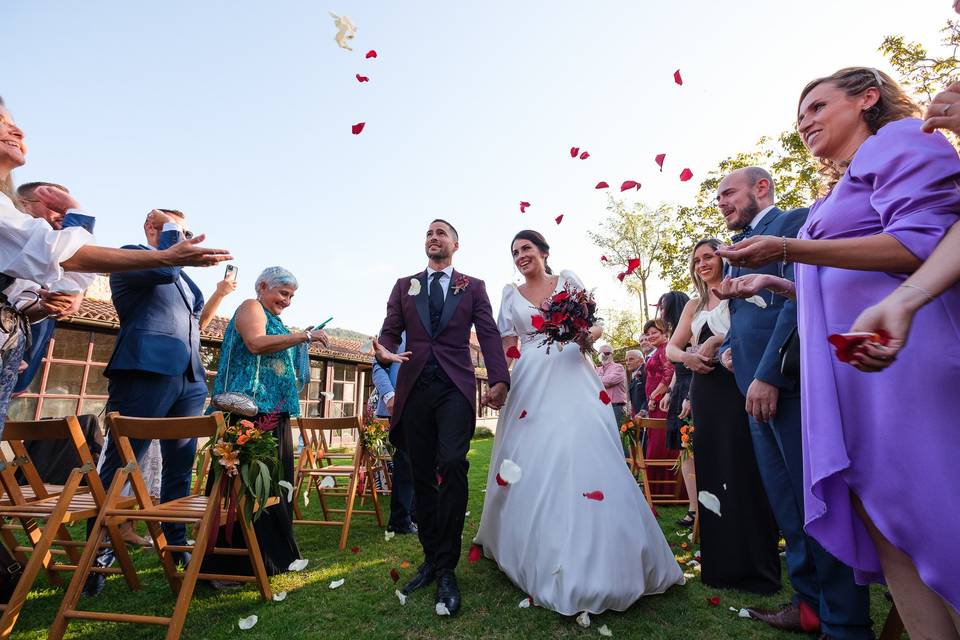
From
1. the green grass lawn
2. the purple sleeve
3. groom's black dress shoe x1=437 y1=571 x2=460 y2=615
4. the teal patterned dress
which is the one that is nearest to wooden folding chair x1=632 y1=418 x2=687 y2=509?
the green grass lawn

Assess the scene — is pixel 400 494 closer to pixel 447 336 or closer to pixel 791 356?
pixel 447 336

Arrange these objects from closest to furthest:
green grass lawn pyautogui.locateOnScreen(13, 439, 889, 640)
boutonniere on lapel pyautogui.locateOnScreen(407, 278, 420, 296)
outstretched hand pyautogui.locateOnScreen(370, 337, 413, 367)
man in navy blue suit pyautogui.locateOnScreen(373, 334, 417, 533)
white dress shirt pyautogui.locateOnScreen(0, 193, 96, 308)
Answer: white dress shirt pyautogui.locateOnScreen(0, 193, 96, 308) < green grass lawn pyautogui.locateOnScreen(13, 439, 889, 640) < outstretched hand pyautogui.locateOnScreen(370, 337, 413, 367) < boutonniere on lapel pyautogui.locateOnScreen(407, 278, 420, 296) < man in navy blue suit pyautogui.locateOnScreen(373, 334, 417, 533)

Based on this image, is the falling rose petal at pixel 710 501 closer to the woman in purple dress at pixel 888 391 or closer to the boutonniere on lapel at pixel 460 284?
the woman in purple dress at pixel 888 391

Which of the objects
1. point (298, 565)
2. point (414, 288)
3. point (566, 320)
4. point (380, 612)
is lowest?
point (298, 565)

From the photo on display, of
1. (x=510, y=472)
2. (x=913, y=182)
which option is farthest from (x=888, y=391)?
(x=510, y=472)

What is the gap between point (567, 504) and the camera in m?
2.86

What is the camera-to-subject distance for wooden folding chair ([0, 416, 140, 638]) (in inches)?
98.8

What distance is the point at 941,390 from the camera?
1.24 meters

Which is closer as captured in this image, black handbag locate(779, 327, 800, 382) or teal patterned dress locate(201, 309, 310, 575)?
black handbag locate(779, 327, 800, 382)

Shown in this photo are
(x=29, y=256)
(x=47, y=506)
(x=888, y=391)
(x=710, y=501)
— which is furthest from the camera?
(x=710, y=501)

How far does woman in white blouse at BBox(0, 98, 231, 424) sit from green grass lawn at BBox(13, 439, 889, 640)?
1.55m

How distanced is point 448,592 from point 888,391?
2.44 meters

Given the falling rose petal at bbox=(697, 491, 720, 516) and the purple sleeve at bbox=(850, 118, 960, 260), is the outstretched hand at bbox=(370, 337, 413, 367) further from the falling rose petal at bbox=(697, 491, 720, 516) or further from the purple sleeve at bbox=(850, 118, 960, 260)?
the purple sleeve at bbox=(850, 118, 960, 260)

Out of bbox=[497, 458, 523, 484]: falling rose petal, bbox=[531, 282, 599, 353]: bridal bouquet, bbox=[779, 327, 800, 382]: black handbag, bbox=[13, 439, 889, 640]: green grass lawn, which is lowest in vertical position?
bbox=[13, 439, 889, 640]: green grass lawn
